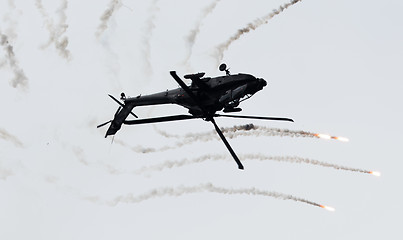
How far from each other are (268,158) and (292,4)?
13196mm

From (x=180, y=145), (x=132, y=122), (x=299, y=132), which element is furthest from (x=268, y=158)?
(x=132, y=122)

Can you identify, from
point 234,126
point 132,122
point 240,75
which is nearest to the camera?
point 240,75

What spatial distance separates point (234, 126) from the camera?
58.9m

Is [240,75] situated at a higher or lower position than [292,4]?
lower

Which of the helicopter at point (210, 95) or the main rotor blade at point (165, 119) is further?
the main rotor blade at point (165, 119)

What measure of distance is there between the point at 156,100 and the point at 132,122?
2.39m

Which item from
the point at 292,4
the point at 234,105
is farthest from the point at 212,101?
the point at 292,4

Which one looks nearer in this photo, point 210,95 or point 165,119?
point 210,95

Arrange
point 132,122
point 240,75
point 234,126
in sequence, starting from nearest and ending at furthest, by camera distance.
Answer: point 240,75 → point 132,122 → point 234,126

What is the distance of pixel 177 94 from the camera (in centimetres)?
5400

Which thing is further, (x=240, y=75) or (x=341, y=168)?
(x=341, y=168)

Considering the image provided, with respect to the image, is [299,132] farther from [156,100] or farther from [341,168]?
[156,100]

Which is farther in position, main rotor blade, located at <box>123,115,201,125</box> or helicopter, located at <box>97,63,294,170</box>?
main rotor blade, located at <box>123,115,201,125</box>

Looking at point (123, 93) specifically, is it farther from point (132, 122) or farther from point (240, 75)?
point (240, 75)
